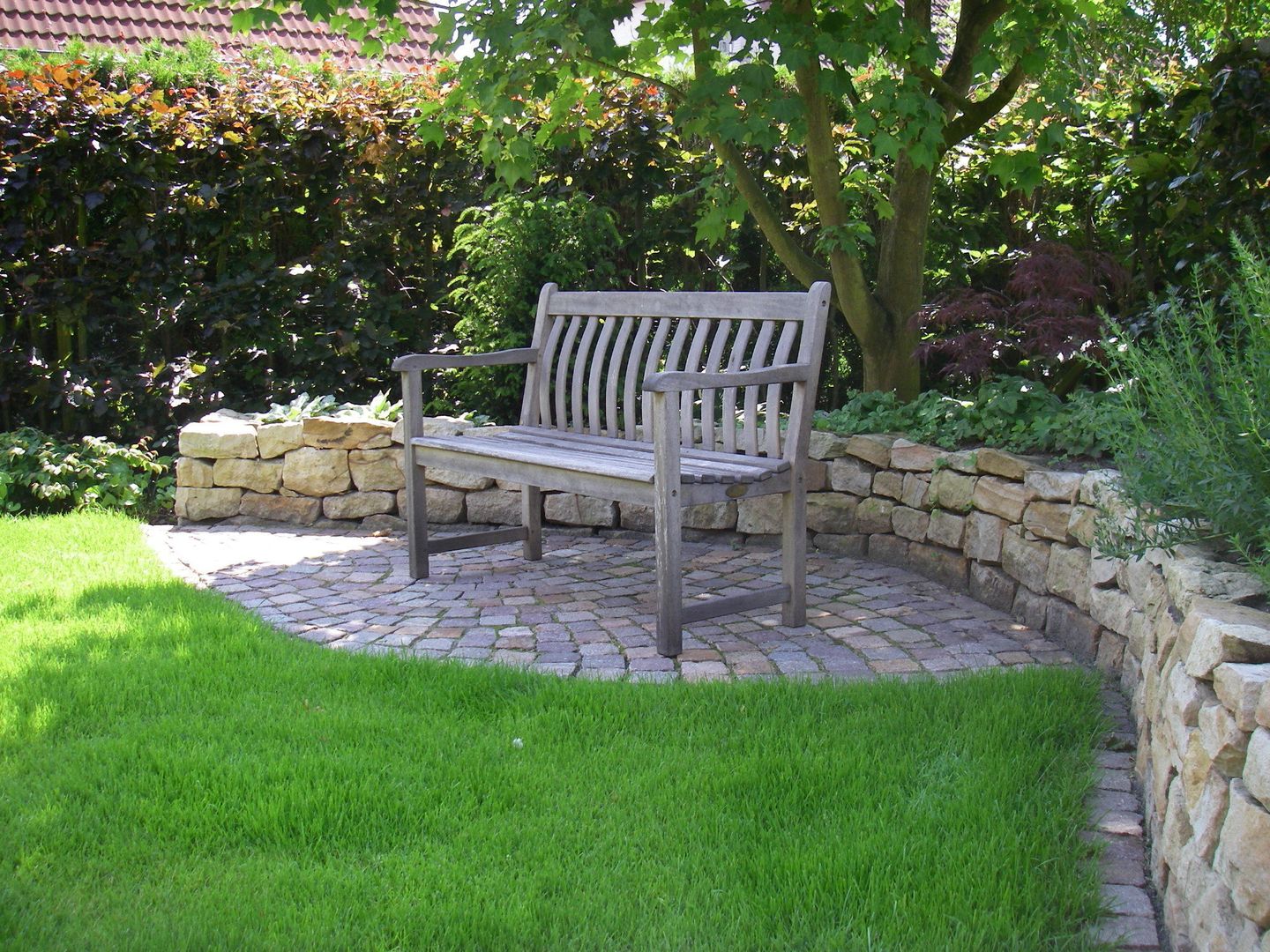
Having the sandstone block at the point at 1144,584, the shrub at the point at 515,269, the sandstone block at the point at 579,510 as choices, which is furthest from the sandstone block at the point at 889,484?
the shrub at the point at 515,269

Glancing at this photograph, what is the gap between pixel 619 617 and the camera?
448 cm

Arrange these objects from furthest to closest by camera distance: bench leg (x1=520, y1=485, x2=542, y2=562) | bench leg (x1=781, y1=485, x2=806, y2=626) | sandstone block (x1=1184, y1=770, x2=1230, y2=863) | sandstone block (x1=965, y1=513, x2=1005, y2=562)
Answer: bench leg (x1=520, y1=485, x2=542, y2=562)
sandstone block (x1=965, y1=513, x2=1005, y2=562)
bench leg (x1=781, y1=485, x2=806, y2=626)
sandstone block (x1=1184, y1=770, x2=1230, y2=863)

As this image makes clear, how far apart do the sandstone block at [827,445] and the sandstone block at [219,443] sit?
2.91 m

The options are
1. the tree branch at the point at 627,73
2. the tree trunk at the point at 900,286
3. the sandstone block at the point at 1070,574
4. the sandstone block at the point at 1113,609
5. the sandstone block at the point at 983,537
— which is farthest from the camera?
the tree trunk at the point at 900,286

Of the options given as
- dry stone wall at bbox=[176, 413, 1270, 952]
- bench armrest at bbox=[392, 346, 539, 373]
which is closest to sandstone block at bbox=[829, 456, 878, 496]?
dry stone wall at bbox=[176, 413, 1270, 952]

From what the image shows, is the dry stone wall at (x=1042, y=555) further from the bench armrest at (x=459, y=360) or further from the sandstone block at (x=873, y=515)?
the bench armrest at (x=459, y=360)

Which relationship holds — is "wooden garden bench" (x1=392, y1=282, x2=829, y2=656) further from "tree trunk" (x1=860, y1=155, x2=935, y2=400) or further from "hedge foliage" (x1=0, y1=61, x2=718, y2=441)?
"hedge foliage" (x1=0, y1=61, x2=718, y2=441)

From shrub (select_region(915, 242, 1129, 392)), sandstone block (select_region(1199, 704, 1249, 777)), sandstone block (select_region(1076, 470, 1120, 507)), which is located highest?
shrub (select_region(915, 242, 1129, 392))

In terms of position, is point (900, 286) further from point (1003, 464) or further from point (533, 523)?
point (533, 523)

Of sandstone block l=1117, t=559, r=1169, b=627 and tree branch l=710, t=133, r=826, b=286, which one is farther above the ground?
tree branch l=710, t=133, r=826, b=286

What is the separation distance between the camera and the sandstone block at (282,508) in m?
6.27

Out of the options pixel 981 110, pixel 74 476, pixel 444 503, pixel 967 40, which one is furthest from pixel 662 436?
pixel 74 476

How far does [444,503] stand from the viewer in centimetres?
620

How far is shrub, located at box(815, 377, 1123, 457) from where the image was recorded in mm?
4285
